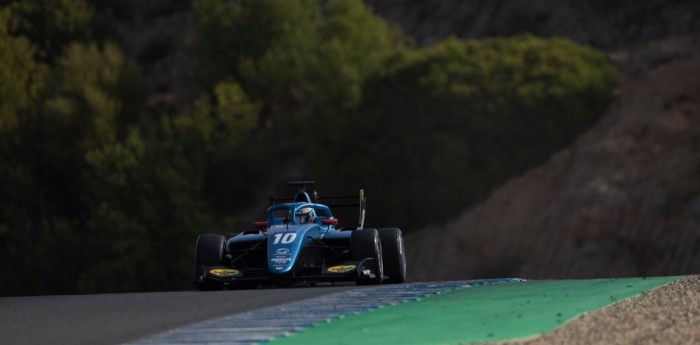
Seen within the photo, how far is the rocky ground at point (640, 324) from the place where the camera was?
12798 millimetres

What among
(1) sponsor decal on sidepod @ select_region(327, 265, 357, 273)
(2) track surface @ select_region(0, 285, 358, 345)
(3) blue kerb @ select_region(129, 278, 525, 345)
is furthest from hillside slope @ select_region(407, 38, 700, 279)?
(2) track surface @ select_region(0, 285, 358, 345)

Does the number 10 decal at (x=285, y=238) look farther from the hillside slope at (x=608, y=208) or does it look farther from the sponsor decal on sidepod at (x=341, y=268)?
the hillside slope at (x=608, y=208)

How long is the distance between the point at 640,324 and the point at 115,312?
244 inches

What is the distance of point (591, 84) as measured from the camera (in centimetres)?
5025

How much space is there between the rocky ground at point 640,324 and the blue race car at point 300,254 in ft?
18.0

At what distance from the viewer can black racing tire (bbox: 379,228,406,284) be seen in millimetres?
21594

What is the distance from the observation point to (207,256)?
21438 mm

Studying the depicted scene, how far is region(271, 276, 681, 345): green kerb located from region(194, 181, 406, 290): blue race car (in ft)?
9.24

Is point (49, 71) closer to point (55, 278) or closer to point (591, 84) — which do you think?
point (55, 278)

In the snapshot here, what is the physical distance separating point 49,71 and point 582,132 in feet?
80.8

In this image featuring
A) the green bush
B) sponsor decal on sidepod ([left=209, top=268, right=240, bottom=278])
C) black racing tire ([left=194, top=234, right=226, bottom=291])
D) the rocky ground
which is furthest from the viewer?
the green bush

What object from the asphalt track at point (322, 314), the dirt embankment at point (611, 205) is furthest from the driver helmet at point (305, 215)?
the dirt embankment at point (611, 205)

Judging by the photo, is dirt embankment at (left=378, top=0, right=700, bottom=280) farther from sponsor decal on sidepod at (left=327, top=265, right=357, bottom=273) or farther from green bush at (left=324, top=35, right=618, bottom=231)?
sponsor decal on sidepod at (left=327, top=265, right=357, bottom=273)

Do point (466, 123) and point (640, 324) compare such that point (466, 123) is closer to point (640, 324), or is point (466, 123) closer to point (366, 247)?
point (366, 247)
